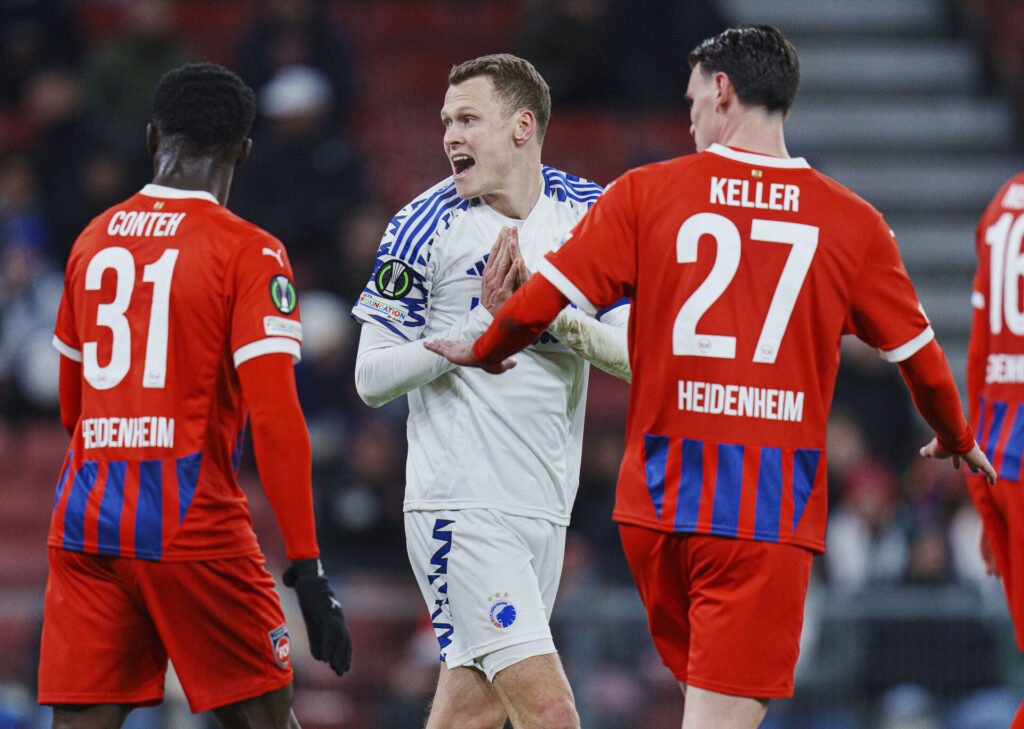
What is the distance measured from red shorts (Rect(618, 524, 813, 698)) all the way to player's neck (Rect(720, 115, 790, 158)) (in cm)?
113

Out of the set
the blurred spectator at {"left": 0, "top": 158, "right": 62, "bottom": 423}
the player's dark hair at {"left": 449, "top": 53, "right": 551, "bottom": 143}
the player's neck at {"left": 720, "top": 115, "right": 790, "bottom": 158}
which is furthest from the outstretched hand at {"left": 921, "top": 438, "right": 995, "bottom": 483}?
the blurred spectator at {"left": 0, "top": 158, "right": 62, "bottom": 423}

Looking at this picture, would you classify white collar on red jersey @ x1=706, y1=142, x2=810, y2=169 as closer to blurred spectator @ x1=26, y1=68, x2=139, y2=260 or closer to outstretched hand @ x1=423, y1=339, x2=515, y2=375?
outstretched hand @ x1=423, y1=339, x2=515, y2=375

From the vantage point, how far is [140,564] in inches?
175

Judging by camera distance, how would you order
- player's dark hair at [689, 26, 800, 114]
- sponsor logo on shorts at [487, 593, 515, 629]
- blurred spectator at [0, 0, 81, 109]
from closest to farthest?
player's dark hair at [689, 26, 800, 114] < sponsor logo on shorts at [487, 593, 515, 629] < blurred spectator at [0, 0, 81, 109]

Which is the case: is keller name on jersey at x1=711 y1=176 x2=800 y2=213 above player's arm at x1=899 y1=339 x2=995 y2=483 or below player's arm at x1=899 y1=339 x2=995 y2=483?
above

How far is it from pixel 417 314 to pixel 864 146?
970 cm

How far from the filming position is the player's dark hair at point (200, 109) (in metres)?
4.71

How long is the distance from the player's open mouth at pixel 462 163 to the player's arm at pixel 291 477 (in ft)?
2.93

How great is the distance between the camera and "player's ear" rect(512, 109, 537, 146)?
4.88 m

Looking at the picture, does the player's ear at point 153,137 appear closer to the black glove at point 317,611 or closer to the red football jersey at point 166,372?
the red football jersey at point 166,372

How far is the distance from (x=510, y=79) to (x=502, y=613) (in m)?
1.77

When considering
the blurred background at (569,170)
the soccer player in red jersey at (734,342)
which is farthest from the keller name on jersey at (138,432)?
the blurred background at (569,170)

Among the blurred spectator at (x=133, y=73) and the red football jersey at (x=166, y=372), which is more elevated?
the blurred spectator at (x=133, y=73)

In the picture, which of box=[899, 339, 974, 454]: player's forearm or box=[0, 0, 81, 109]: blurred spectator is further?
box=[0, 0, 81, 109]: blurred spectator
